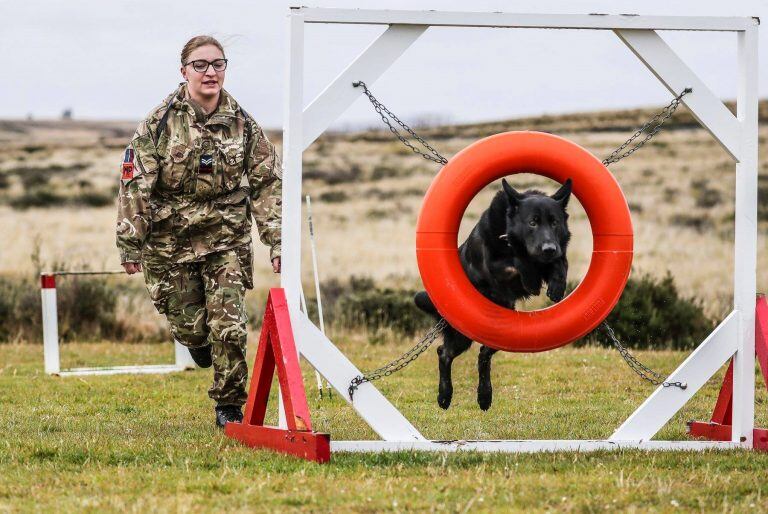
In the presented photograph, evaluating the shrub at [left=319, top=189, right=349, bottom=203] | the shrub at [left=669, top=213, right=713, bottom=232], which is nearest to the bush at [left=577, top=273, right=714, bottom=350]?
the shrub at [left=669, top=213, right=713, bottom=232]

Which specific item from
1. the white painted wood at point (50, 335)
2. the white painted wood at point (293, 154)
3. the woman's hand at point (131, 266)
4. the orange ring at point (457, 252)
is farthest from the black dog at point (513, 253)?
the white painted wood at point (50, 335)

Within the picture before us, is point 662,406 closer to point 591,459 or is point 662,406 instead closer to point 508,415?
point 591,459

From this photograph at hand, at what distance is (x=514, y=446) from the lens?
5523mm

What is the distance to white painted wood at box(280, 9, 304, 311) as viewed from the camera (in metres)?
5.44

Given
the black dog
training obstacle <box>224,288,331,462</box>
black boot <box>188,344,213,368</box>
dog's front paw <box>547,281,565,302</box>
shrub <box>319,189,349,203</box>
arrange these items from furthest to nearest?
shrub <box>319,189,349,203</box> < black boot <box>188,344,213,368</box> < dog's front paw <box>547,281,565,302</box> < the black dog < training obstacle <box>224,288,331,462</box>

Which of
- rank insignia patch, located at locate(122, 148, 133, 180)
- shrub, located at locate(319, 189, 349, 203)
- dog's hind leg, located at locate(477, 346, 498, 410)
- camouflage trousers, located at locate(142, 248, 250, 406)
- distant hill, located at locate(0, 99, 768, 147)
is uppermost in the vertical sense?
distant hill, located at locate(0, 99, 768, 147)

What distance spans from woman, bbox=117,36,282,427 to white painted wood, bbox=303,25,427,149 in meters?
0.79

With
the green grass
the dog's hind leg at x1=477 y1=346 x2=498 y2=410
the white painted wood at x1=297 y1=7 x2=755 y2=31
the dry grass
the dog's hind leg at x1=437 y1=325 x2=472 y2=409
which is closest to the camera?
the green grass

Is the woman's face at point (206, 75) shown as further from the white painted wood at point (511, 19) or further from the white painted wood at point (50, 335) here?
the white painted wood at point (50, 335)

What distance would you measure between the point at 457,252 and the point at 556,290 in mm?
681

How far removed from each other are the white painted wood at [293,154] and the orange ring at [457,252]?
0.56m

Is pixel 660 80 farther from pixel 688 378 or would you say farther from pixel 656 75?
pixel 688 378

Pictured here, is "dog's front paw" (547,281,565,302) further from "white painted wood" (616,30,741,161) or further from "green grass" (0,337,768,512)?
"white painted wood" (616,30,741,161)

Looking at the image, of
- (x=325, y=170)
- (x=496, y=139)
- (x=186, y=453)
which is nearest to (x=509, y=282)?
(x=496, y=139)
